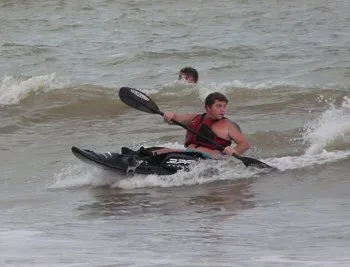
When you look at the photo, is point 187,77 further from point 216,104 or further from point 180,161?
point 180,161

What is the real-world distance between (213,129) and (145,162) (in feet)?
2.61

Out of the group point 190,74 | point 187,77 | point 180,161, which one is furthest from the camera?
point 187,77

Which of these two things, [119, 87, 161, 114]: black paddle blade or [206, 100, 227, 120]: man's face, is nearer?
[206, 100, 227, 120]: man's face

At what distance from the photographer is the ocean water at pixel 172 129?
5.91 metres

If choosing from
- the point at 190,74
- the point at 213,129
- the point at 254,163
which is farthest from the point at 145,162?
the point at 190,74

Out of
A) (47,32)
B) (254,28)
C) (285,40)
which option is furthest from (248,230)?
(47,32)

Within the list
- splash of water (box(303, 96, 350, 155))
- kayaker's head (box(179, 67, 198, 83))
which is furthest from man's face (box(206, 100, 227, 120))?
kayaker's head (box(179, 67, 198, 83))

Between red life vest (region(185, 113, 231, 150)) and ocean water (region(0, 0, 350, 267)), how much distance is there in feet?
0.87

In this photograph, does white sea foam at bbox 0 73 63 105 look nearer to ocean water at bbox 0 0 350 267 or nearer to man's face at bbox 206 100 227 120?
ocean water at bbox 0 0 350 267

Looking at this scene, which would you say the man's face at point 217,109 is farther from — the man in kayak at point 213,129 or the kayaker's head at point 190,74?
the kayaker's head at point 190,74

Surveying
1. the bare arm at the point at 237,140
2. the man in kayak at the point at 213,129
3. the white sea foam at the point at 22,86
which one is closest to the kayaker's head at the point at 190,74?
the white sea foam at the point at 22,86

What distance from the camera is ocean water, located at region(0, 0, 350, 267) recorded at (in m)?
5.91

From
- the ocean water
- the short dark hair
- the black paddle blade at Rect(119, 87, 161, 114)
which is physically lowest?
the ocean water

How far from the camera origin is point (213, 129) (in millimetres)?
9609
